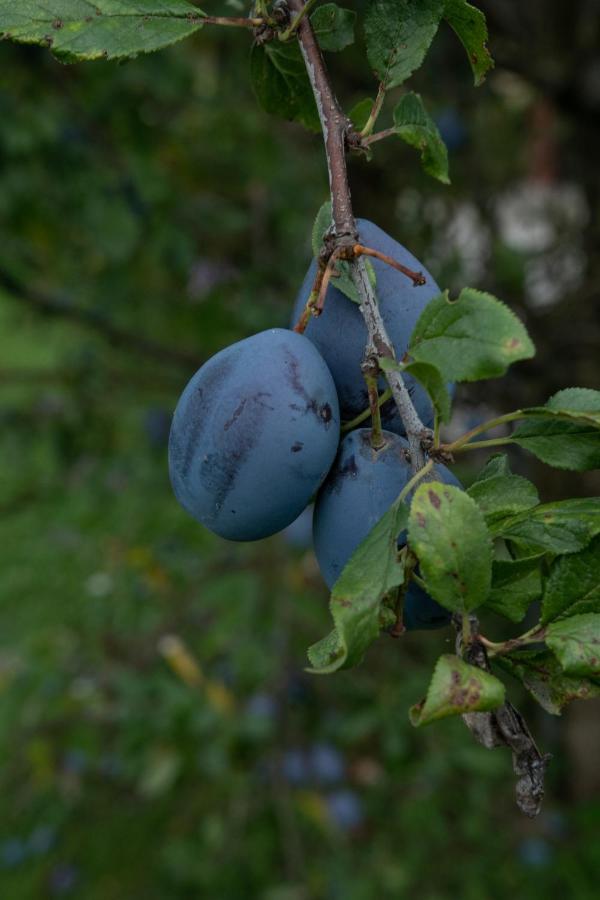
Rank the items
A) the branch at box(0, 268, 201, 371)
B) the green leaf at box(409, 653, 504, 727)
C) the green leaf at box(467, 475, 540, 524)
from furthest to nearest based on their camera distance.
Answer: the branch at box(0, 268, 201, 371)
the green leaf at box(467, 475, 540, 524)
the green leaf at box(409, 653, 504, 727)

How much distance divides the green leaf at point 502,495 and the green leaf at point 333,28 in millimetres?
375

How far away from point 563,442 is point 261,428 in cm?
20

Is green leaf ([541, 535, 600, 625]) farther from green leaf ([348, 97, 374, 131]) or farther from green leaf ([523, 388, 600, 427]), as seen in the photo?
green leaf ([348, 97, 374, 131])

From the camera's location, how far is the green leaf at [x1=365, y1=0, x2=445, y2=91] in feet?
2.19

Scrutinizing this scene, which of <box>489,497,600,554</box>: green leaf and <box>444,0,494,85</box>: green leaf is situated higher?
<box>444,0,494,85</box>: green leaf

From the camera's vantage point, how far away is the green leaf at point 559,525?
1.83 feet

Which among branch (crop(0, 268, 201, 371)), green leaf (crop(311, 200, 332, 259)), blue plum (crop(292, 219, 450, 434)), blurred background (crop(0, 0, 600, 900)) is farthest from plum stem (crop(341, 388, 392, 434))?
branch (crop(0, 268, 201, 371))

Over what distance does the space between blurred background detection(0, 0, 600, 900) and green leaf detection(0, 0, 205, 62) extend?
1.11 metres

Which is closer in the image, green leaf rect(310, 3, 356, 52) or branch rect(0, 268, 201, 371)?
green leaf rect(310, 3, 356, 52)

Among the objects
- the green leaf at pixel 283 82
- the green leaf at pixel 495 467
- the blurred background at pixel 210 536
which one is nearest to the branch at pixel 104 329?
the blurred background at pixel 210 536

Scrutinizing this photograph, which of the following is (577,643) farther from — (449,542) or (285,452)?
(285,452)

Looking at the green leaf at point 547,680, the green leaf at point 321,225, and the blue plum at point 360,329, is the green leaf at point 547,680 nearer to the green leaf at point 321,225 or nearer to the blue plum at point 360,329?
the blue plum at point 360,329

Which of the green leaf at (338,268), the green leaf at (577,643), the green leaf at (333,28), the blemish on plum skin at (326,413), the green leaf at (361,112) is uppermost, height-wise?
the green leaf at (333,28)

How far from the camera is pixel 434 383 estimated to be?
0.55 meters
